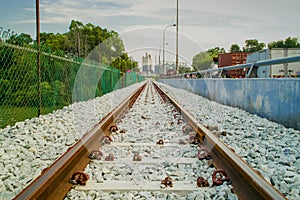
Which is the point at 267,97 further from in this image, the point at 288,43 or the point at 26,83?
the point at 288,43

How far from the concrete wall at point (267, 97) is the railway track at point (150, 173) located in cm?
160

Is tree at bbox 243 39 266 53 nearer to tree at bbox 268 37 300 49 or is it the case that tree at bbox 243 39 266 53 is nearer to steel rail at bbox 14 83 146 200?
A: tree at bbox 268 37 300 49

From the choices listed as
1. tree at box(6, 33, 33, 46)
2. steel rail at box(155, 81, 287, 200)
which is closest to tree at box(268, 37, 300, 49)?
tree at box(6, 33, 33, 46)

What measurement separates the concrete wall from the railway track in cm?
160

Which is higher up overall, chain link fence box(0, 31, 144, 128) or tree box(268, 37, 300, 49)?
tree box(268, 37, 300, 49)

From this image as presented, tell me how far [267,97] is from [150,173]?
361 cm

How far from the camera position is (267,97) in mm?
5680

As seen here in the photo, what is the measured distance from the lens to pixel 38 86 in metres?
6.83

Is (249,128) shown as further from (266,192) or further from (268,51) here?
(268,51)

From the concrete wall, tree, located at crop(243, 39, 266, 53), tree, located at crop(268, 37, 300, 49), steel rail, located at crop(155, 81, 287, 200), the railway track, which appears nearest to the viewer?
steel rail, located at crop(155, 81, 287, 200)

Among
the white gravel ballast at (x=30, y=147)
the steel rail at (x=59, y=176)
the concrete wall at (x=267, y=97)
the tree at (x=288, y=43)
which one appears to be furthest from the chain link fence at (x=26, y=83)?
the tree at (x=288, y=43)

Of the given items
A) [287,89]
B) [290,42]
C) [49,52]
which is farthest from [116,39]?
[290,42]

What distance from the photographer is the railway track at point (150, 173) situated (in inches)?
83.8

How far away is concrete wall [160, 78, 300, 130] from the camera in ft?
15.4
